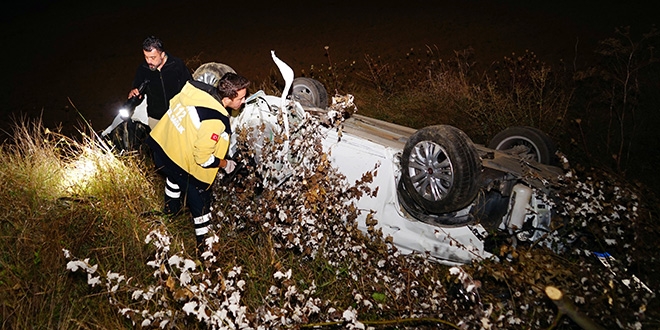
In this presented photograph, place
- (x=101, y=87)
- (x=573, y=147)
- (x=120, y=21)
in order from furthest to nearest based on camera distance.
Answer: (x=120, y=21)
(x=101, y=87)
(x=573, y=147)

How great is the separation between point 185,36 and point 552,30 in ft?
27.4

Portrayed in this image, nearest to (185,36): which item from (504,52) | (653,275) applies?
(504,52)

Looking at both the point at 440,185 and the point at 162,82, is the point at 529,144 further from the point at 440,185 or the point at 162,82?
the point at 162,82

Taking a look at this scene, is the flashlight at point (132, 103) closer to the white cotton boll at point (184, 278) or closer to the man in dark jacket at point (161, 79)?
the man in dark jacket at point (161, 79)

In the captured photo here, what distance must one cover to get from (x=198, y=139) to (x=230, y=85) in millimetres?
503

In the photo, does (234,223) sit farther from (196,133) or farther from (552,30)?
(552,30)

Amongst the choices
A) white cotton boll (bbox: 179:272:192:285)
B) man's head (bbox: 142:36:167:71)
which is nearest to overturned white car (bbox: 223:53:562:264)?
man's head (bbox: 142:36:167:71)

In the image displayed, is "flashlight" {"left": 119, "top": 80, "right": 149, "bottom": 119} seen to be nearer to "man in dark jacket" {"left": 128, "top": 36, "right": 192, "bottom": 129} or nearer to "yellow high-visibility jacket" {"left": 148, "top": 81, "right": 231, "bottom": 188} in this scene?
"man in dark jacket" {"left": 128, "top": 36, "right": 192, "bottom": 129}

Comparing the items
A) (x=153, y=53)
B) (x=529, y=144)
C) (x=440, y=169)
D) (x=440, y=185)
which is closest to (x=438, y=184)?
(x=440, y=185)

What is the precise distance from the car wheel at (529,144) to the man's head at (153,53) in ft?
11.5

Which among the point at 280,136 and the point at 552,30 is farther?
the point at 552,30

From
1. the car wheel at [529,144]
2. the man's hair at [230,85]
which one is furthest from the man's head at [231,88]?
the car wheel at [529,144]

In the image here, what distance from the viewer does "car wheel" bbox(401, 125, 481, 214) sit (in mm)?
3699

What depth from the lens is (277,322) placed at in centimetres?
288
